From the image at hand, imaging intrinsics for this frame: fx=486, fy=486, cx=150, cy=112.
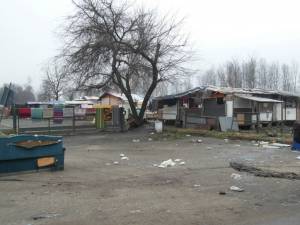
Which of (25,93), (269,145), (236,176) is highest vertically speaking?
(25,93)

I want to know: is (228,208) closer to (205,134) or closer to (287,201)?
(287,201)

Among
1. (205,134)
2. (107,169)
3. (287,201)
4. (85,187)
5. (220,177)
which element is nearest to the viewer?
(287,201)

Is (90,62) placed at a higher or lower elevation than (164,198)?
higher

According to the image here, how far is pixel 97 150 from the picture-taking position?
73.4 feet

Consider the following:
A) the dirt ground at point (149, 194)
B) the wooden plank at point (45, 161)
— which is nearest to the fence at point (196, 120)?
the dirt ground at point (149, 194)

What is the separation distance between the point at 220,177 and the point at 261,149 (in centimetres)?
896

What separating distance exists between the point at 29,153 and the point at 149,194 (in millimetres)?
4803

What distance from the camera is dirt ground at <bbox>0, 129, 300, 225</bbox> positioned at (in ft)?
27.1

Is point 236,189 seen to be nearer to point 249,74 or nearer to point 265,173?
point 265,173

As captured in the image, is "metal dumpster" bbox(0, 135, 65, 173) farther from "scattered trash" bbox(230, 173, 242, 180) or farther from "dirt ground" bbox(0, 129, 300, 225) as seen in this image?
"scattered trash" bbox(230, 173, 242, 180)

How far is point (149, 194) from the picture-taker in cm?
1052

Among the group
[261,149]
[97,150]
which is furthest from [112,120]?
[261,149]

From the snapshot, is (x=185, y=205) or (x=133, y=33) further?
(x=133, y=33)

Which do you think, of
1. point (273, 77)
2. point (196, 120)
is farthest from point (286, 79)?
point (196, 120)
